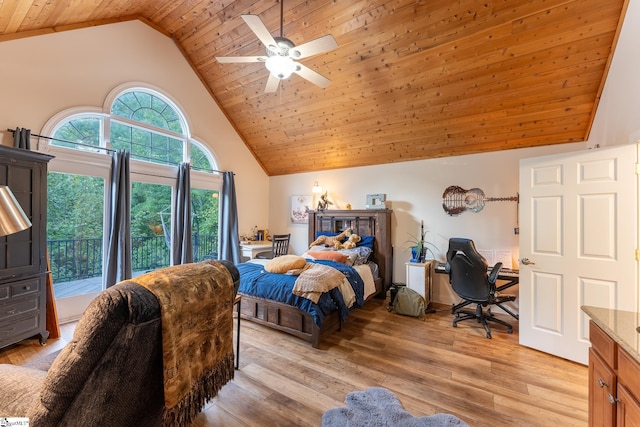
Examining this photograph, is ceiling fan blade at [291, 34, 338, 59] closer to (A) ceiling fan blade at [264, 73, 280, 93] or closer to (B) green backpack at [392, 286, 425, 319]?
(A) ceiling fan blade at [264, 73, 280, 93]

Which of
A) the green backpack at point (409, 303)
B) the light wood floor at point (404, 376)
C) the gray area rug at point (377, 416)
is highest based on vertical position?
the green backpack at point (409, 303)

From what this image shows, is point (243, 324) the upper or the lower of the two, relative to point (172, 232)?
lower

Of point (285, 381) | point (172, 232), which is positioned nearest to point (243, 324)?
point (285, 381)

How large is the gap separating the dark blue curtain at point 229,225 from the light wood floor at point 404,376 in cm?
222

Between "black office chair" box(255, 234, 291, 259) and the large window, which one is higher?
the large window

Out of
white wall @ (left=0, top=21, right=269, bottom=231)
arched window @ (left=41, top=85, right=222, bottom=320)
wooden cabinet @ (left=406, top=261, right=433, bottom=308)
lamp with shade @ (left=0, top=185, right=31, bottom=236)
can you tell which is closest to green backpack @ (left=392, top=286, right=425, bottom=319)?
wooden cabinet @ (left=406, top=261, right=433, bottom=308)

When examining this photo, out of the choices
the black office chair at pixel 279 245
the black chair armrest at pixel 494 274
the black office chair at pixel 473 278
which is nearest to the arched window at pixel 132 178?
the black office chair at pixel 279 245

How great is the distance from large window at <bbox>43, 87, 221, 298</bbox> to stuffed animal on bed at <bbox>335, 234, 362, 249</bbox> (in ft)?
8.70

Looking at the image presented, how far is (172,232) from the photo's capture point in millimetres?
4480

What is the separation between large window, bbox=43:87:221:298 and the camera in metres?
3.40

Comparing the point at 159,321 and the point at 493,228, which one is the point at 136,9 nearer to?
the point at 159,321

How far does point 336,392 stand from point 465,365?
1305 millimetres

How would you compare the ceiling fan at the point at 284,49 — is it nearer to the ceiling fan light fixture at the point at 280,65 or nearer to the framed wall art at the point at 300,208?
the ceiling fan light fixture at the point at 280,65

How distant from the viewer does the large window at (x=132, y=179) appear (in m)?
3.40
